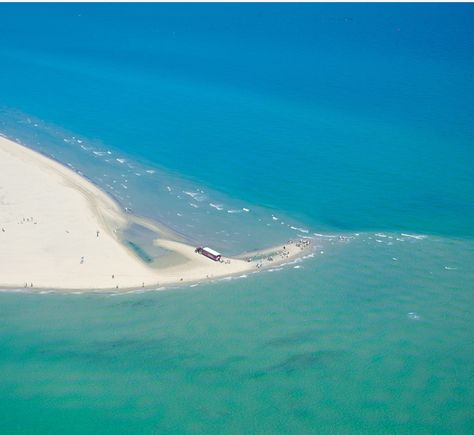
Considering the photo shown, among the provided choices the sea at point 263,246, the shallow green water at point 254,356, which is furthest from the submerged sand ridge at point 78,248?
the shallow green water at point 254,356

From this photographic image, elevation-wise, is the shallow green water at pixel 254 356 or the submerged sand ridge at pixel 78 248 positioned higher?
the submerged sand ridge at pixel 78 248

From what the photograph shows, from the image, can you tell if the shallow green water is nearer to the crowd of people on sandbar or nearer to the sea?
the sea

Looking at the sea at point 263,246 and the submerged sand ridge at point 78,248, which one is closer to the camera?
the sea at point 263,246

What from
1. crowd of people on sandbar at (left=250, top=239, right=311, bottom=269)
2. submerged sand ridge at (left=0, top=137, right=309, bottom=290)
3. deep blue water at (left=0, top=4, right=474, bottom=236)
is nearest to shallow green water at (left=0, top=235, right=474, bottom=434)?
submerged sand ridge at (left=0, top=137, right=309, bottom=290)

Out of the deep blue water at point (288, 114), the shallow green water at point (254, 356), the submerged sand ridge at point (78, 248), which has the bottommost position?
the shallow green water at point (254, 356)

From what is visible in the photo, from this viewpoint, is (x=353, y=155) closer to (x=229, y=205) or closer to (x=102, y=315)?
(x=229, y=205)

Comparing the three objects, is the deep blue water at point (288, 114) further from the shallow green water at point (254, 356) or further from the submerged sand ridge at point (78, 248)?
the shallow green water at point (254, 356)
